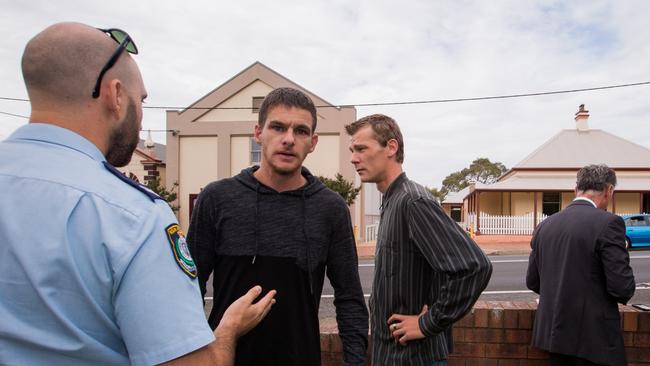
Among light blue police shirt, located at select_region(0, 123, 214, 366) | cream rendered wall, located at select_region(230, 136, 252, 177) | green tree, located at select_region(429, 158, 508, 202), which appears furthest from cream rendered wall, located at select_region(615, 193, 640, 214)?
green tree, located at select_region(429, 158, 508, 202)

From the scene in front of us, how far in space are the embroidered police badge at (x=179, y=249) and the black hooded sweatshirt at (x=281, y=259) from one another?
105 centimetres

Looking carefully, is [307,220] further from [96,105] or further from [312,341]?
[96,105]

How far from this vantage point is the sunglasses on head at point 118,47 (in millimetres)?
1213

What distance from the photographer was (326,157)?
2292 centimetres

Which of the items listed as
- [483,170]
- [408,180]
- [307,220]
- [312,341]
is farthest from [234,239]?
[483,170]

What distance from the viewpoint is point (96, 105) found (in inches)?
48.2

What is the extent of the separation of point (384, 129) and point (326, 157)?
2029 cm

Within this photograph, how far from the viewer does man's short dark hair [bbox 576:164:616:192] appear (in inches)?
131

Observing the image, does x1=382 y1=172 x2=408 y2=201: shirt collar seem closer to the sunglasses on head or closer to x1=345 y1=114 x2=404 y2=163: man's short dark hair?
x1=345 y1=114 x2=404 y2=163: man's short dark hair

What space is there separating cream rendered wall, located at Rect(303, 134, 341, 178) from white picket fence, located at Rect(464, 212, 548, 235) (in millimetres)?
8965

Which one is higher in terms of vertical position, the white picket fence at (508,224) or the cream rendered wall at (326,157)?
the cream rendered wall at (326,157)

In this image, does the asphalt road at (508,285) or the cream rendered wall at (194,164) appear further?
the cream rendered wall at (194,164)

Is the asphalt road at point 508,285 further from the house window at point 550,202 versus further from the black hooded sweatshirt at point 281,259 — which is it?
the house window at point 550,202

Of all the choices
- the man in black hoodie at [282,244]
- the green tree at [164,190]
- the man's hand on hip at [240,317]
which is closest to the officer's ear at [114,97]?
the man's hand on hip at [240,317]
